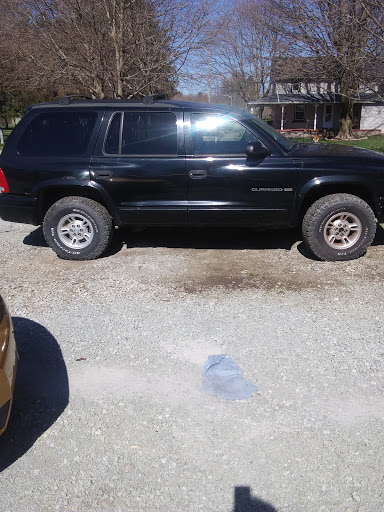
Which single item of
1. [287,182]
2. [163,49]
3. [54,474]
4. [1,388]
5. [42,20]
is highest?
[42,20]

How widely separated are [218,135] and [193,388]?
10.4 ft

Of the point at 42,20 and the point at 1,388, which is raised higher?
the point at 42,20

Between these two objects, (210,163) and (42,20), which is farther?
(42,20)

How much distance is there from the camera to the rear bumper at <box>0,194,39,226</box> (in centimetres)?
545

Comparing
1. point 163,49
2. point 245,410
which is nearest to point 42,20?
point 163,49

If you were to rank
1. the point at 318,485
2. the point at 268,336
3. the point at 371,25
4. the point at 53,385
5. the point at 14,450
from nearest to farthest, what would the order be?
the point at 318,485
the point at 14,450
the point at 53,385
the point at 268,336
the point at 371,25

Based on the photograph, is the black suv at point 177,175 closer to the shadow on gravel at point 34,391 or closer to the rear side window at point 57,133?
the rear side window at point 57,133

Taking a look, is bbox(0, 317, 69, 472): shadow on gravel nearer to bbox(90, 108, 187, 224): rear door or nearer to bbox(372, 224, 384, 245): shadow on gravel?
bbox(90, 108, 187, 224): rear door

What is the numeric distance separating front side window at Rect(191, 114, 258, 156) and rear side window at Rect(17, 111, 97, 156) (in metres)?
1.28

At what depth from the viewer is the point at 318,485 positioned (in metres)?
2.33

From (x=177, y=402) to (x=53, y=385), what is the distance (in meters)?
0.93

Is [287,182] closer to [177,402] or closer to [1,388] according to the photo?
[177,402]

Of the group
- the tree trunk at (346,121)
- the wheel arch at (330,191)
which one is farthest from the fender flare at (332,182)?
the tree trunk at (346,121)

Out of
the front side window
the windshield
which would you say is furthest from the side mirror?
the windshield
